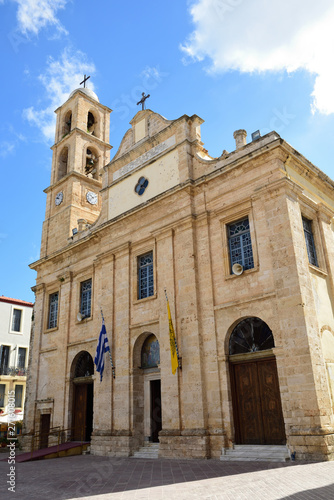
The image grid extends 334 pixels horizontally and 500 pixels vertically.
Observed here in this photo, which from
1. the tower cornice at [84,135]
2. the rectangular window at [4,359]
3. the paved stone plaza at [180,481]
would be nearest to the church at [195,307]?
the paved stone plaza at [180,481]

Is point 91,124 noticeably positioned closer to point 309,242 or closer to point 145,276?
point 145,276

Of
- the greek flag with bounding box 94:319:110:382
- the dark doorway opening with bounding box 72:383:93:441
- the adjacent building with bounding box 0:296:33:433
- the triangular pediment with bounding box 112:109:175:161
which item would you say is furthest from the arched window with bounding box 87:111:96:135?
the dark doorway opening with bounding box 72:383:93:441

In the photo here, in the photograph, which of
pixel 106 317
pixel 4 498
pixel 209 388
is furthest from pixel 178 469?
pixel 106 317

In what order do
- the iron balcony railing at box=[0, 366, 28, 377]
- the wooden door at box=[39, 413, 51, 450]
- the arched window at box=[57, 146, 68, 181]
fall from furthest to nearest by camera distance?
the iron balcony railing at box=[0, 366, 28, 377] → the arched window at box=[57, 146, 68, 181] → the wooden door at box=[39, 413, 51, 450]

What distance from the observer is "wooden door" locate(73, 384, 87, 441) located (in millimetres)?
17453

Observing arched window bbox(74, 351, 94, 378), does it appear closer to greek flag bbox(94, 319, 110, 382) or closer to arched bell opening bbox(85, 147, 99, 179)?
greek flag bbox(94, 319, 110, 382)

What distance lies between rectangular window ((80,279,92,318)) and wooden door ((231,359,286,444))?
8.21 meters

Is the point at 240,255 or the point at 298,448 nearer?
the point at 298,448

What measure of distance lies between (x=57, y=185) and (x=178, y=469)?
18123 mm

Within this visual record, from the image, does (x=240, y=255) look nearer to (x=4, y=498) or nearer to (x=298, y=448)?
(x=298, y=448)

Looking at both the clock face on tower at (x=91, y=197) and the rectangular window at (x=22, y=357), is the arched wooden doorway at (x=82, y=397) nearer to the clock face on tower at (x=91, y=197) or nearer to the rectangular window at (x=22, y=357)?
the clock face on tower at (x=91, y=197)

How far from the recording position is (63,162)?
85.7ft

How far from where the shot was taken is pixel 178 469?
10.4m

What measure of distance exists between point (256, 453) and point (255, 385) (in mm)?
1824
